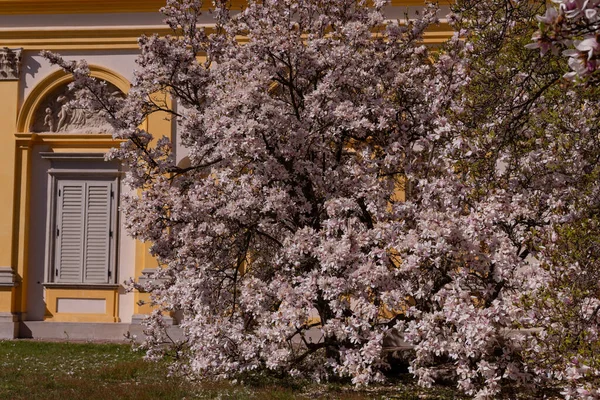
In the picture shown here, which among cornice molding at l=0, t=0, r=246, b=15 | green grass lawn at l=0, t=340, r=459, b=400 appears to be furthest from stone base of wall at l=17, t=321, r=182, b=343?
cornice molding at l=0, t=0, r=246, b=15

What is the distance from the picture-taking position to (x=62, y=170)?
1631 cm

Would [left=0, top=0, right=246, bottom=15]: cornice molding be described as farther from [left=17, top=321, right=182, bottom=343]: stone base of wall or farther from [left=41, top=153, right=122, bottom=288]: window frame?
[left=17, top=321, right=182, bottom=343]: stone base of wall

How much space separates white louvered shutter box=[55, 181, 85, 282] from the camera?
1623cm

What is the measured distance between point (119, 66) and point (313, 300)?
9.37 m

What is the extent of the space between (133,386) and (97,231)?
7388mm

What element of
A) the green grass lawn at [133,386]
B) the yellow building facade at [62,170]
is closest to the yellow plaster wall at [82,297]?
the yellow building facade at [62,170]

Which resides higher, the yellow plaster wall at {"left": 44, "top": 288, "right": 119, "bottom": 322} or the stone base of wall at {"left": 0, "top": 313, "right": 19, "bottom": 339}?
the yellow plaster wall at {"left": 44, "top": 288, "right": 119, "bottom": 322}

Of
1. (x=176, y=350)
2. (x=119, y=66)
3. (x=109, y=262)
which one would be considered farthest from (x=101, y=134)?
(x=176, y=350)

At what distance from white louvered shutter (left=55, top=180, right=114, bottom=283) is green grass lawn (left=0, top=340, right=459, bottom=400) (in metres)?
4.27

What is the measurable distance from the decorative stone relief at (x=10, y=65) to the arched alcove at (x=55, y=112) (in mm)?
506

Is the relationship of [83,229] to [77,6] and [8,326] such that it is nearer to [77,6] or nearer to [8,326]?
[8,326]

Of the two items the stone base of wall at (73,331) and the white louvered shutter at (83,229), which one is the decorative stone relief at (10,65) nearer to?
the white louvered shutter at (83,229)

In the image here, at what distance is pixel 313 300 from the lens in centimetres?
831

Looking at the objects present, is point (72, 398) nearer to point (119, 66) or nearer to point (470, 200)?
point (470, 200)
